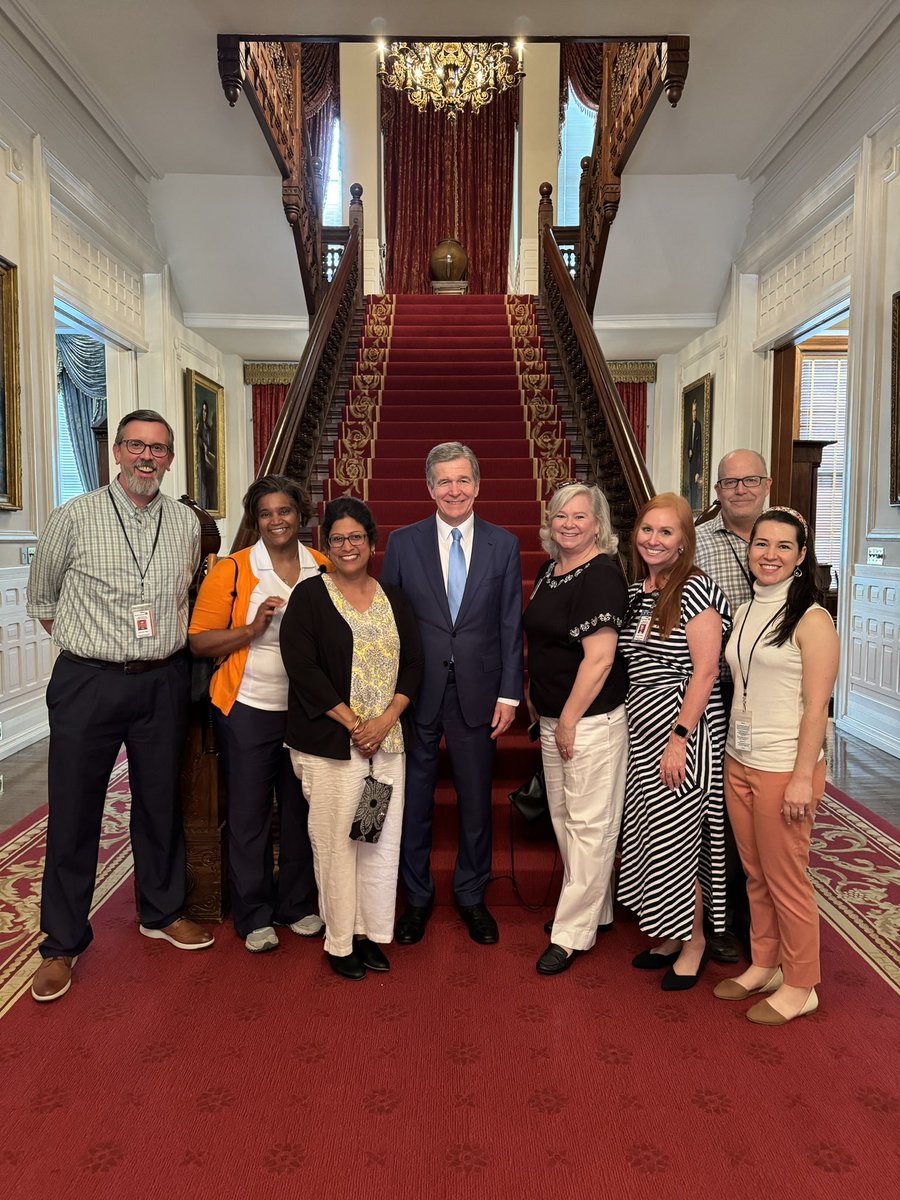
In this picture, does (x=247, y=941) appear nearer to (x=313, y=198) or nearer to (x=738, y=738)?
(x=738, y=738)

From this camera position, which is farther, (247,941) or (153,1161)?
(247,941)

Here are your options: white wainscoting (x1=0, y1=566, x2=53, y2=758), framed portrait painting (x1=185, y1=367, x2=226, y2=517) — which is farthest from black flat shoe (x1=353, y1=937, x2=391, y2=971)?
framed portrait painting (x1=185, y1=367, x2=226, y2=517)

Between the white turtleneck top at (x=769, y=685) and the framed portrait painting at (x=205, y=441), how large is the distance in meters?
8.39

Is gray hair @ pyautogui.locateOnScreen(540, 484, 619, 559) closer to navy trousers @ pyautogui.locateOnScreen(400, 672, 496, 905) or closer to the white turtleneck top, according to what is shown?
the white turtleneck top

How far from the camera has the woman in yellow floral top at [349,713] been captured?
2.55m

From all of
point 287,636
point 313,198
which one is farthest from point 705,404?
point 287,636

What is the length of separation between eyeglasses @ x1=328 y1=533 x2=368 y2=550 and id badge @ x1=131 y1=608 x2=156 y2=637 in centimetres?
62

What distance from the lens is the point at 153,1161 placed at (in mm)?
1872

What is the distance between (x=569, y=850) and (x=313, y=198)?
7.46 meters

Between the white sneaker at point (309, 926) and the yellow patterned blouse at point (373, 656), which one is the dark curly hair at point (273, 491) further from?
the white sneaker at point (309, 926)

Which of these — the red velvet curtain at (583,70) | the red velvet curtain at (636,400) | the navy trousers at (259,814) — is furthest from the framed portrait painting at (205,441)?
the navy trousers at (259,814)

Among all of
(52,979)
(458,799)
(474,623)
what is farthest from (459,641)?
(52,979)

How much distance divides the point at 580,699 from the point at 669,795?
405 millimetres

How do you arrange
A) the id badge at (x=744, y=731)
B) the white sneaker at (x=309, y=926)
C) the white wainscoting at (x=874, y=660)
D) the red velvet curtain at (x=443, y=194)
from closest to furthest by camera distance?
the id badge at (x=744, y=731) < the white sneaker at (x=309, y=926) < the white wainscoting at (x=874, y=660) < the red velvet curtain at (x=443, y=194)
